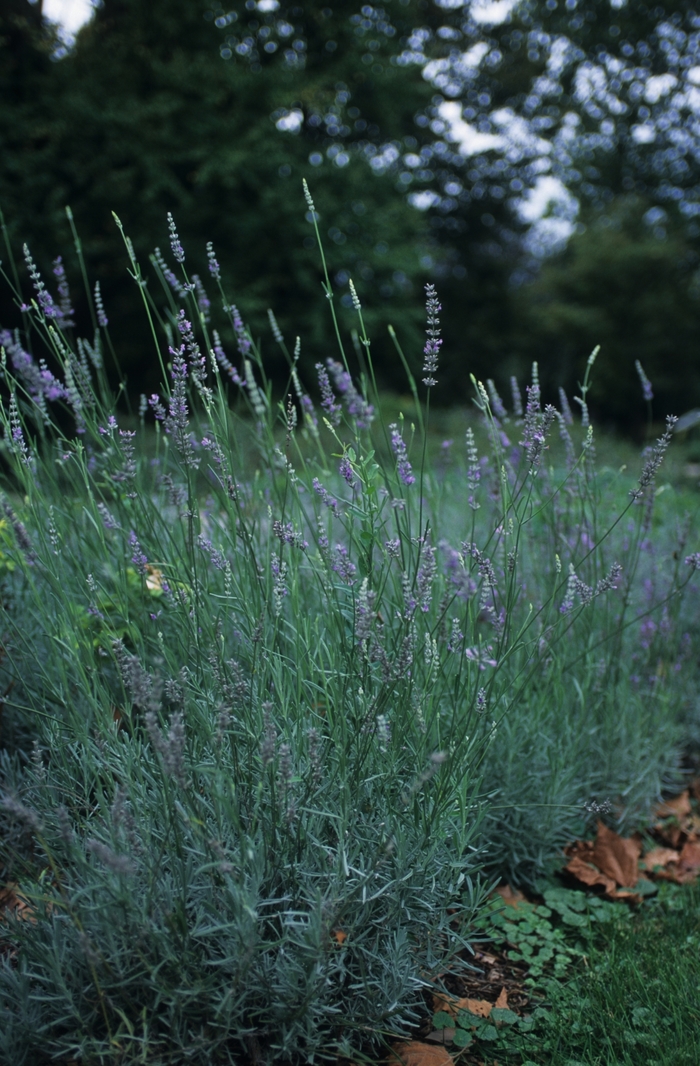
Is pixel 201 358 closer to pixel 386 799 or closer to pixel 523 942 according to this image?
pixel 386 799

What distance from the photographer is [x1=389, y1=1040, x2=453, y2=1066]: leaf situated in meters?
1.72

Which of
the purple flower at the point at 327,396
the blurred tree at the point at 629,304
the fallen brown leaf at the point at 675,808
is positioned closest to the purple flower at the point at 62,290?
the purple flower at the point at 327,396

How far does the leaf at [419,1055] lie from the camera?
67.6 inches

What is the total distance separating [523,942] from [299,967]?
38.1 inches

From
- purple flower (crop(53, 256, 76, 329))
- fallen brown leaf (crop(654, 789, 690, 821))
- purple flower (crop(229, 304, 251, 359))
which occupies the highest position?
purple flower (crop(53, 256, 76, 329))

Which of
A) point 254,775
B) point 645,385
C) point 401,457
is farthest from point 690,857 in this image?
point 401,457

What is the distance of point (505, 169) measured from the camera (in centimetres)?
2186

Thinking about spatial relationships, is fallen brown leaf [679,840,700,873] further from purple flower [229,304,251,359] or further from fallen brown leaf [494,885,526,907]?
purple flower [229,304,251,359]

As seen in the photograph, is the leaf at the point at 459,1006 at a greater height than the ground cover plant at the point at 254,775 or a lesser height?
lesser

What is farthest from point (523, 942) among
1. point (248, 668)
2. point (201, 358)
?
point (201, 358)

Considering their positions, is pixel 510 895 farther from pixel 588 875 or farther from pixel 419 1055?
pixel 419 1055

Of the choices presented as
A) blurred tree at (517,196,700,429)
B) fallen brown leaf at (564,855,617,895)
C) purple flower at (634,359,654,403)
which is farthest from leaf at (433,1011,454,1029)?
blurred tree at (517,196,700,429)

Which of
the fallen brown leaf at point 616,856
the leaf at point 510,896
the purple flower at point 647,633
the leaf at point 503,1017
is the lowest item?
the fallen brown leaf at point 616,856

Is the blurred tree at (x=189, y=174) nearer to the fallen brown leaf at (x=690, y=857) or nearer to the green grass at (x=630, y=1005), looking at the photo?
the fallen brown leaf at (x=690, y=857)
